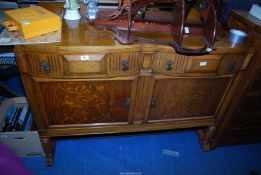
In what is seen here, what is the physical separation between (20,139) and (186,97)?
3.64 ft

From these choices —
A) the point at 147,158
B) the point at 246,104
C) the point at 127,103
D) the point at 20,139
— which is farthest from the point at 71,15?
the point at 246,104

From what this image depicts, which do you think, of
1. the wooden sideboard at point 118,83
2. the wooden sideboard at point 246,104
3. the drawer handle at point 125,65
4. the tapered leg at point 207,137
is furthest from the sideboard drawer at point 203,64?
the tapered leg at point 207,137

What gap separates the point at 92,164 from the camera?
152 cm

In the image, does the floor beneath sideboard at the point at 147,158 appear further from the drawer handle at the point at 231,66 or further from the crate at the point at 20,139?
the drawer handle at the point at 231,66

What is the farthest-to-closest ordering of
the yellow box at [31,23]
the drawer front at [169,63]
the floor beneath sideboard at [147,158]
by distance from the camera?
the floor beneath sideboard at [147,158]
the drawer front at [169,63]
the yellow box at [31,23]

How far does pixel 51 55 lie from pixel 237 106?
1183 mm

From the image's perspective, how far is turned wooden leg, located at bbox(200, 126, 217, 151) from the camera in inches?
61.7

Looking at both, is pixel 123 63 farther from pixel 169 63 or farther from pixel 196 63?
pixel 196 63

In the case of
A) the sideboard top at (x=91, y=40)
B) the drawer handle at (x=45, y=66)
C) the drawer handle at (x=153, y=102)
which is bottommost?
the drawer handle at (x=153, y=102)

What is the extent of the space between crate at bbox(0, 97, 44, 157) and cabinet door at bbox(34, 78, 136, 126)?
0.22 m

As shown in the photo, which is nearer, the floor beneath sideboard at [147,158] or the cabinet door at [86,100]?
the cabinet door at [86,100]

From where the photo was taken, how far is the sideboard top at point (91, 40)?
3.16 ft

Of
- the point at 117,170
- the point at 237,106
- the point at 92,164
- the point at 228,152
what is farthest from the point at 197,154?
→ the point at 92,164

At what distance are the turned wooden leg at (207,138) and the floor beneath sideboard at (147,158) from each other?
48 millimetres
